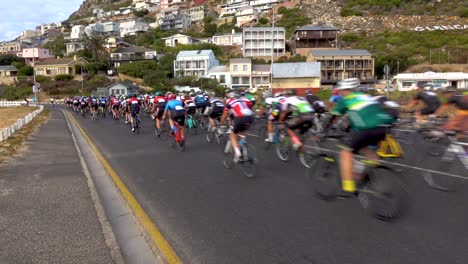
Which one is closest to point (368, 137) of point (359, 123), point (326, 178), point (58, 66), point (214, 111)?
point (359, 123)

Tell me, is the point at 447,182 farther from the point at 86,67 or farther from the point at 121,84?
the point at 86,67

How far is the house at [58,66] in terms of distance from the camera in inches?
4060

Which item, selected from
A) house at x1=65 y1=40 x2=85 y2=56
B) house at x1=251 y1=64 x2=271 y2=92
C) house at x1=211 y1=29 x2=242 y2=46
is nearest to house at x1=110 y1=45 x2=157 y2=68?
house at x1=211 y1=29 x2=242 y2=46

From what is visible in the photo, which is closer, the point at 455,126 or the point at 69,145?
the point at 455,126

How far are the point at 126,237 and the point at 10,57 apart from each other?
134746mm

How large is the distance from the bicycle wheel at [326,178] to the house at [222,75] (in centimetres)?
6765

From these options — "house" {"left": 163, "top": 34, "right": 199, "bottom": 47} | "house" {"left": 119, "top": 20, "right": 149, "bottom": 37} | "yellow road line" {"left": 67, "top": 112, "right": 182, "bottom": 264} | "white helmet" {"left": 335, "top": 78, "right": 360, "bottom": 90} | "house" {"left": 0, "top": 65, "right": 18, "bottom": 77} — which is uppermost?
"house" {"left": 119, "top": 20, "right": 149, "bottom": 37}

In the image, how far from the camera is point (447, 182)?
7.55 meters

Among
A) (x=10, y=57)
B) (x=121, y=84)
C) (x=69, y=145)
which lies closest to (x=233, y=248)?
(x=69, y=145)

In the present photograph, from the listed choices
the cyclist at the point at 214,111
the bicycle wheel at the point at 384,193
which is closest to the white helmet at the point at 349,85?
the bicycle wheel at the point at 384,193

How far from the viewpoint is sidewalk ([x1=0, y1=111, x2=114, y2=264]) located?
15.9 feet

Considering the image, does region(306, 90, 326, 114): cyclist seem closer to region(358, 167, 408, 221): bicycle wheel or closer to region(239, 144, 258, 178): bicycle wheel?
region(239, 144, 258, 178): bicycle wheel

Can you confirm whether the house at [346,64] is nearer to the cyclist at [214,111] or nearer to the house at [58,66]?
the cyclist at [214,111]

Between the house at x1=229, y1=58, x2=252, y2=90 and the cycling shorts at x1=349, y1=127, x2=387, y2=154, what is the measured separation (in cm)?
6757
